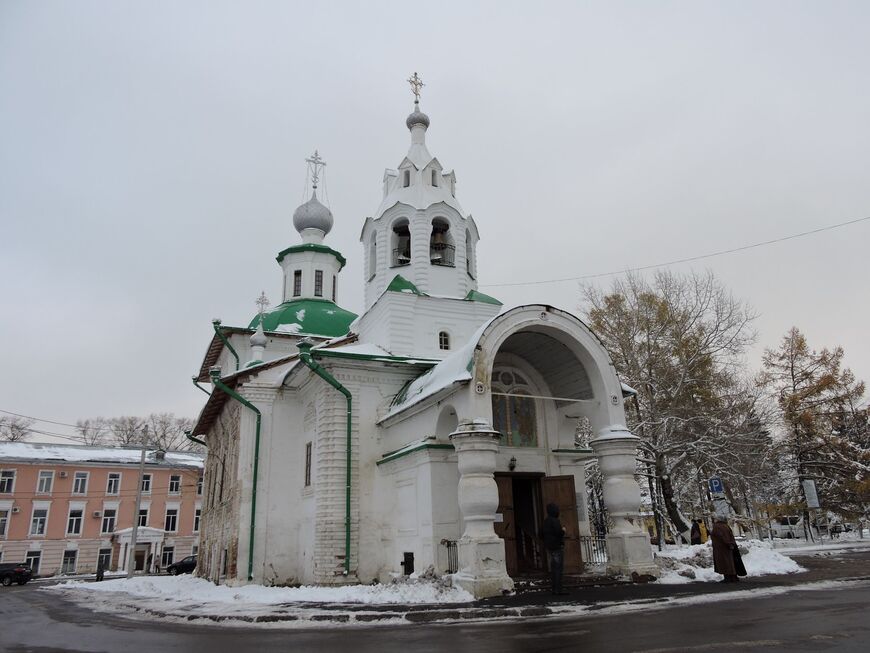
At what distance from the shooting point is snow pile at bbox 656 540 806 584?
12125 millimetres

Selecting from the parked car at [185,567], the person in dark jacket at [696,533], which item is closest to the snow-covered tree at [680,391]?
the person in dark jacket at [696,533]

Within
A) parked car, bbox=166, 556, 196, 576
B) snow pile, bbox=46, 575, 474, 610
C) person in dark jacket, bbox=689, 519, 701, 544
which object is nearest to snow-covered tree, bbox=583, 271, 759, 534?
person in dark jacket, bbox=689, 519, 701, 544

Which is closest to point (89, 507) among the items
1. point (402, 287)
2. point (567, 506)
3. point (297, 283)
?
point (297, 283)

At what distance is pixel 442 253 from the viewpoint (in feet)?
63.0

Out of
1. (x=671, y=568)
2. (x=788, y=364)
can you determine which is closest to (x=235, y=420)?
(x=671, y=568)

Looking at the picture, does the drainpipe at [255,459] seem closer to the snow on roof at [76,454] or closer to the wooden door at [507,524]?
the wooden door at [507,524]

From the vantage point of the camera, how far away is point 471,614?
8.73 meters

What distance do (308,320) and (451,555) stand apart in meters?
12.5

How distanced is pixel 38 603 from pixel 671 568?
1578 centimetres

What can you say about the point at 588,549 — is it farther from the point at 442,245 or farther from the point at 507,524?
the point at 442,245

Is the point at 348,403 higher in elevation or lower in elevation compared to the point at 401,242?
lower

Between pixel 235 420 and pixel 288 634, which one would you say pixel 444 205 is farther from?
pixel 288 634

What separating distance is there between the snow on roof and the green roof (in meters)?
24.1

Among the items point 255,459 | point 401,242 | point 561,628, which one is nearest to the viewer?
point 561,628
